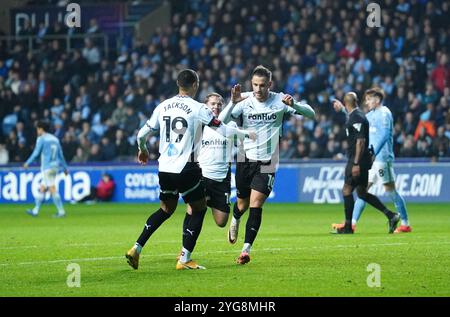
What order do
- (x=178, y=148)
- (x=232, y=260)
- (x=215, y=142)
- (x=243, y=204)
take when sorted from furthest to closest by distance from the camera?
(x=215, y=142) → (x=243, y=204) → (x=232, y=260) → (x=178, y=148)

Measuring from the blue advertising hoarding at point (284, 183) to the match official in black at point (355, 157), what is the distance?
892 cm

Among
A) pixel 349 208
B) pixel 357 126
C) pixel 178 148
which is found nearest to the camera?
pixel 178 148

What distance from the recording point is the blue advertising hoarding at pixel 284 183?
2595cm

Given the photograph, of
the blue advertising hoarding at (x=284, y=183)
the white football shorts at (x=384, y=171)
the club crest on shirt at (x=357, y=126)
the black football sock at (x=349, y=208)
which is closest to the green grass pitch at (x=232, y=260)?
the black football sock at (x=349, y=208)

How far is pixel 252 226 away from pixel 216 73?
19.6m

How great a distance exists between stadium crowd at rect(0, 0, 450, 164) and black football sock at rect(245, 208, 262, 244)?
14.7 meters

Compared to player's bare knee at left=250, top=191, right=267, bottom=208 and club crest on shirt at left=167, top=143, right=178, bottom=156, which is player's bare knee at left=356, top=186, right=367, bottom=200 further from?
club crest on shirt at left=167, top=143, right=178, bottom=156

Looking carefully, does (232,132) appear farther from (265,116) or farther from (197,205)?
(265,116)

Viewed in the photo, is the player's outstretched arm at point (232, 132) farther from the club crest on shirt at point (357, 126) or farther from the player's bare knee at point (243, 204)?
the club crest on shirt at point (357, 126)

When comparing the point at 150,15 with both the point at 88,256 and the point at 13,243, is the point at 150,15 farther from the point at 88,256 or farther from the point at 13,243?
the point at 88,256

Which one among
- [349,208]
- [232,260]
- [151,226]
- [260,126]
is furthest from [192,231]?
[349,208]

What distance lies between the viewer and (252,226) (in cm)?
1260

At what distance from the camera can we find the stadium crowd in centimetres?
2856
